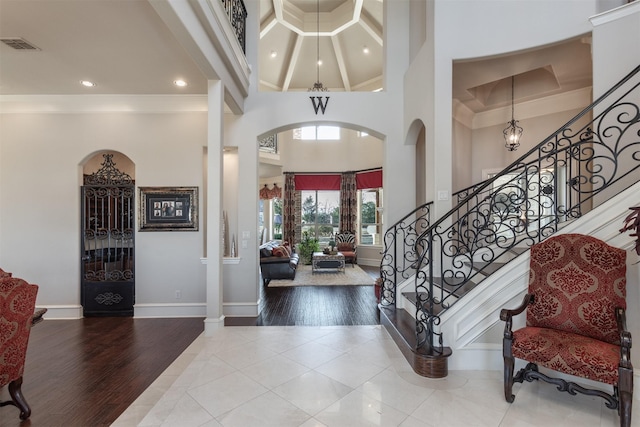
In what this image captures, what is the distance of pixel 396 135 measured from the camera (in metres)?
4.84

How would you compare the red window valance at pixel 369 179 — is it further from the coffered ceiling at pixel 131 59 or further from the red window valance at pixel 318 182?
the coffered ceiling at pixel 131 59

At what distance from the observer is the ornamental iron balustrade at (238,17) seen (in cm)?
397

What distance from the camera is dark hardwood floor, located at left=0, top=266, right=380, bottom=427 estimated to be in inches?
93.7

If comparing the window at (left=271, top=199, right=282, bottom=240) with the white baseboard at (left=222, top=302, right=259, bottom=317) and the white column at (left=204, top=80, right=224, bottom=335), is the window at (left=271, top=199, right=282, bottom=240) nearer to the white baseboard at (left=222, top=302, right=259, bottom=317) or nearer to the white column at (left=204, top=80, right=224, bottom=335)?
the white baseboard at (left=222, top=302, right=259, bottom=317)

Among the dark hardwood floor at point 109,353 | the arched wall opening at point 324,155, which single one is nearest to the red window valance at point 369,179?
the arched wall opening at point 324,155

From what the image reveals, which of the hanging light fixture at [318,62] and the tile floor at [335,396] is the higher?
the hanging light fixture at [318,62]

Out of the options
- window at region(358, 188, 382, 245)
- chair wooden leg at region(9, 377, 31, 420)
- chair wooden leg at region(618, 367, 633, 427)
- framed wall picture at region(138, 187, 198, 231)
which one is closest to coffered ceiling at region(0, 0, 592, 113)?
framed wall picture at region(138, 187, 198, 231)

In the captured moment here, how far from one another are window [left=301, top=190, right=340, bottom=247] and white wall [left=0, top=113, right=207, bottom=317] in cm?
584

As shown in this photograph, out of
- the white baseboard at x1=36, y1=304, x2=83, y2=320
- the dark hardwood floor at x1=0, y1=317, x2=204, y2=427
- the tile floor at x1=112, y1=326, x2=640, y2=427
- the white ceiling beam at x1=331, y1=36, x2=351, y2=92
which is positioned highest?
the white ceiling beam at x1=331, y1=36, x2=351, y2=92

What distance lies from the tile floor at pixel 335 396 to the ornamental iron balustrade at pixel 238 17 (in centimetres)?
410

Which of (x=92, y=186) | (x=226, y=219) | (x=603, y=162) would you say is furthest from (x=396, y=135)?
(x=92, y=186)

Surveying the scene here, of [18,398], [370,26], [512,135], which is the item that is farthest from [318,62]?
[18,398]

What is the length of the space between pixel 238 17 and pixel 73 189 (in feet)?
12.1

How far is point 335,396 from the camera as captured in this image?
90.1 inches
